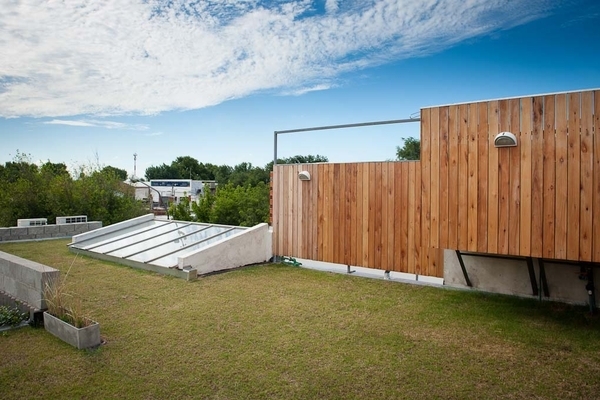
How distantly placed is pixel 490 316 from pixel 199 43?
11.3 metres

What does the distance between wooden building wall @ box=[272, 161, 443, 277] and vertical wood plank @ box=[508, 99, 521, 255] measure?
5.12 feet

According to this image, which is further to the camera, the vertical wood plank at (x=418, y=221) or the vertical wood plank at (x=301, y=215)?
the vertical wood plank at (x=301, y=215)

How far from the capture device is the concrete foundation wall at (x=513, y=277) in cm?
528

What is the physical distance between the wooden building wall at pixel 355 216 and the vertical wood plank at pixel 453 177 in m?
0.97

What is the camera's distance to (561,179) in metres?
4.40

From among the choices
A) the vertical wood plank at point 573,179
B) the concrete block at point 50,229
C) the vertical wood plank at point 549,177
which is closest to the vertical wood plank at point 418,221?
the vertical wood plank at point 549,177

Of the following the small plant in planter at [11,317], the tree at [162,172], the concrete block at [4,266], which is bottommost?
the small plant in planter at [11,317]

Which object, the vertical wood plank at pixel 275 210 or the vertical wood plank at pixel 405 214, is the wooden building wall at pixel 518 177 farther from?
the vertical wood plank at pixel 275 210

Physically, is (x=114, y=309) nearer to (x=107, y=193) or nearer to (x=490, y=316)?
(x=490, y=316)

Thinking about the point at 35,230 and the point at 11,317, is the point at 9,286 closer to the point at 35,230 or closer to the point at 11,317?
the point at 11,317

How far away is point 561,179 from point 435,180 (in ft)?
4.67

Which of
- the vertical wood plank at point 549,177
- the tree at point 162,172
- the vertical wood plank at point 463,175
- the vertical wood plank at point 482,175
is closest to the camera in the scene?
the vertical wood plank at point 549,177

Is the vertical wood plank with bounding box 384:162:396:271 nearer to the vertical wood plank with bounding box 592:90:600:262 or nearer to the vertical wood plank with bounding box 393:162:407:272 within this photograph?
the vertical wood plank with bounding box 393:162:407:272

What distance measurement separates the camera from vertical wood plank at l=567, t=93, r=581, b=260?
4.26m
